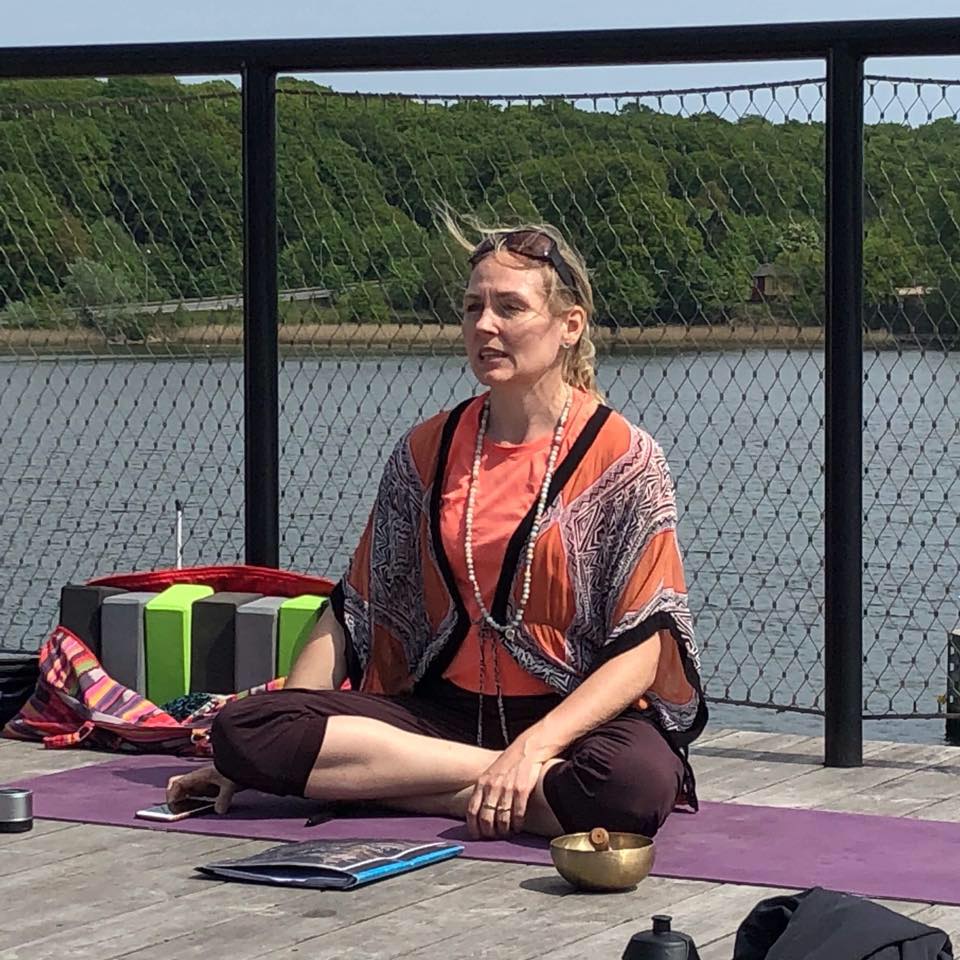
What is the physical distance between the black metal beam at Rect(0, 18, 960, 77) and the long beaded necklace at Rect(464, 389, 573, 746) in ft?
2.97

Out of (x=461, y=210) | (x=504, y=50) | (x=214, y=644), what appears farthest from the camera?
(x=461, y=210)

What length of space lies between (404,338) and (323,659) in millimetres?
1519

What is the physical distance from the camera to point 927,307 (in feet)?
16.5

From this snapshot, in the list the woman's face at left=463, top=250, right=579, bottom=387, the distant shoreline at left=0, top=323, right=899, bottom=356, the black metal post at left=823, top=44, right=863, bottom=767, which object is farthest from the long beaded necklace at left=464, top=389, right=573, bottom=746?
the distant shoreline at left=0, top=323, right=899, bottom=356

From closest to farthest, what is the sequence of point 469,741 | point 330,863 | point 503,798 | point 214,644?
point 330,863
point 503,798
point 469,741
point 214,644

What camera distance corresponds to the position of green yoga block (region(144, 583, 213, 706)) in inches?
185

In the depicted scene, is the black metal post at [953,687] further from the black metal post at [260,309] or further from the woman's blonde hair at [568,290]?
the black metal post at [260,309]

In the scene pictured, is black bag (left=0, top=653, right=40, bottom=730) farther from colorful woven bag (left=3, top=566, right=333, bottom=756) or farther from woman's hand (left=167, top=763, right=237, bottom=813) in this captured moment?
woman's hand (left=167, top=763, right=237, bottom=813)

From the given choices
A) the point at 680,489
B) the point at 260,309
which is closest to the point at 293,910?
the point at 260,309

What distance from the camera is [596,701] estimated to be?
372cm

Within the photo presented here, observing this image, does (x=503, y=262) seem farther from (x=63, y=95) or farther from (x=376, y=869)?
(x=63, y=95)

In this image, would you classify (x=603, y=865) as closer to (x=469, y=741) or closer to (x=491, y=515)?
(x=469, y=741)

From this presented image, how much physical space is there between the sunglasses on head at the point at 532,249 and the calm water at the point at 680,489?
1054 millimetres

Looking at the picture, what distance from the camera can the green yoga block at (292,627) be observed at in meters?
4.57
